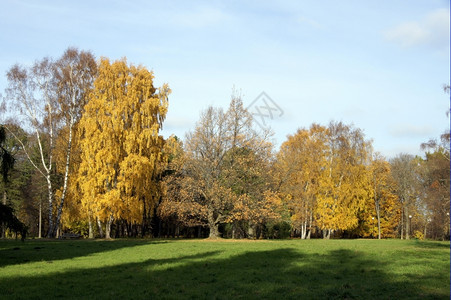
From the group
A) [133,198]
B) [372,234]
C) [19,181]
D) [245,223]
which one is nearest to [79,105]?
[133,198]

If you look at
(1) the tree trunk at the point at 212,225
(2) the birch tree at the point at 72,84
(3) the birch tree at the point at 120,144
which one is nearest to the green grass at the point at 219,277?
(3) the birch tree at the point at 120,144

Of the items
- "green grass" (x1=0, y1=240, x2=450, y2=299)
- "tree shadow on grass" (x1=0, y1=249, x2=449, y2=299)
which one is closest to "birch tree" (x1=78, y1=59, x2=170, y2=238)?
"green grass" (x1=0, y1=240, x2=450, y2=299)

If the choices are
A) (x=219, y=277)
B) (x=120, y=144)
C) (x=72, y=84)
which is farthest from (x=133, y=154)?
(x=219, y=277)

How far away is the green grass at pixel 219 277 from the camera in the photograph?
12.7 metres

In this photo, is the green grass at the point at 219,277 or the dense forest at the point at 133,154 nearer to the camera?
the green grass at the point at 219,277

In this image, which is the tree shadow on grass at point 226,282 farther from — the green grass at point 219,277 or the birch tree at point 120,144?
the birch tree at point 120,144

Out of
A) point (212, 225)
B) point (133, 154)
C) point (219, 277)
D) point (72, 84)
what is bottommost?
point (219, 277)

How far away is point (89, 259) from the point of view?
70.7ft

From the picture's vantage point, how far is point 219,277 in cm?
1588

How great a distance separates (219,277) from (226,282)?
110 centimetres

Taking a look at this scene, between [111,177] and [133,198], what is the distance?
2859mm

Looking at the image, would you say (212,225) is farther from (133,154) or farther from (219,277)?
(219,277)

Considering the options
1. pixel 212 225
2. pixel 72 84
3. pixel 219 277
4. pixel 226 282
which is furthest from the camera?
pixel 212 225

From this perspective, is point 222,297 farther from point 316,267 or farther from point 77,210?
point 77,210
